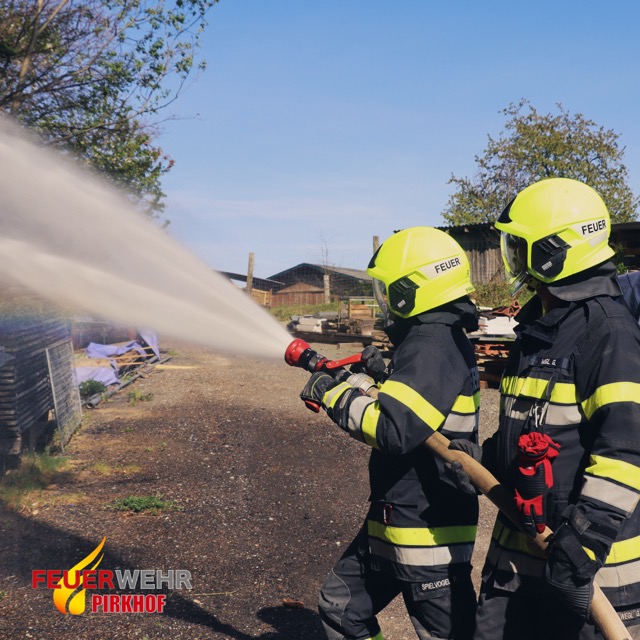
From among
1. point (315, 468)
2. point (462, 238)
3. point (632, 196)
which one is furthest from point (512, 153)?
point (315, 468)

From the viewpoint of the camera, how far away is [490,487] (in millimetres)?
2459

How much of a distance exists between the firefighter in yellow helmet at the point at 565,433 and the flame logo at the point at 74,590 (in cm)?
297

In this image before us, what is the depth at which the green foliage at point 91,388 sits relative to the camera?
11.6 m

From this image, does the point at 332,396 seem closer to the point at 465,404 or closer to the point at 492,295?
the point at 465,404

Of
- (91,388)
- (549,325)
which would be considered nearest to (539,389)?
(549,325)

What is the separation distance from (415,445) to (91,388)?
10.1 meters

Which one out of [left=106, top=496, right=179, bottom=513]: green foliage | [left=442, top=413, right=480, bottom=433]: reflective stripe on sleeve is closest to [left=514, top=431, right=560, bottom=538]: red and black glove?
[left=442, top=413, right=480, bottom=433]: reflective stripe on sleeve

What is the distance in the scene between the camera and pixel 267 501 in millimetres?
6531

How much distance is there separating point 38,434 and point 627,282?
22.8 ft

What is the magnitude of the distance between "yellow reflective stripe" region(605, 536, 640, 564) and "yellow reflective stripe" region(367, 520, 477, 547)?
767 mm

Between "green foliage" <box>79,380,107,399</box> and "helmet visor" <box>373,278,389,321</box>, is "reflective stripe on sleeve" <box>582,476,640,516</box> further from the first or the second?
"green foliage" <box>79,380,107,399</box>

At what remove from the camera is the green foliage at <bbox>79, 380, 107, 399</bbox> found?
11.6 metres

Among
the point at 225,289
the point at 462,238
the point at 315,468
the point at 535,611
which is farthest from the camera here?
the point at 462,238

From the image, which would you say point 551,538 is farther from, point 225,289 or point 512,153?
point 512,153
